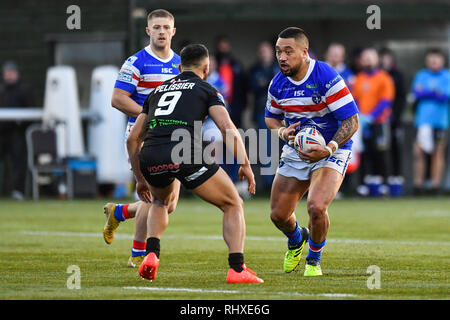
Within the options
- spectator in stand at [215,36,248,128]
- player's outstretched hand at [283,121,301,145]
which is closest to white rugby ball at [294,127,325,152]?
player's outstretched hand at [283,121,301,145]

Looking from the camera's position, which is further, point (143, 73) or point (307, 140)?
point (143, 73)

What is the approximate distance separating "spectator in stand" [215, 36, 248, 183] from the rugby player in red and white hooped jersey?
372 inches

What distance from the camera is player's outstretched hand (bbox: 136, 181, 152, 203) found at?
352 inches

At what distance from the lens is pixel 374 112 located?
64.5ft

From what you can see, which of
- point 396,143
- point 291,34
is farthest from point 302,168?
point 396,143

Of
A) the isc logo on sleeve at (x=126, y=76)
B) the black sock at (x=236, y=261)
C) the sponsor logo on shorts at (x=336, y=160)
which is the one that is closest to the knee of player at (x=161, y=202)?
the black sock at (x=236, y=261)

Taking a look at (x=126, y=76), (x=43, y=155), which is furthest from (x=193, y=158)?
(x=43, y=155)

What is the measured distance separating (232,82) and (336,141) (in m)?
11.2

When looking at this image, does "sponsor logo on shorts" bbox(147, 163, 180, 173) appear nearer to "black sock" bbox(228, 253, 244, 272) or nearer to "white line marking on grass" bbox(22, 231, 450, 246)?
"black sock" bbox(228, 253, 244, 272)

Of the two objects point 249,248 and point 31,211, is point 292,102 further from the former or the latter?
point 31,211

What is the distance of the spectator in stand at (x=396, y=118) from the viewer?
2028 cm

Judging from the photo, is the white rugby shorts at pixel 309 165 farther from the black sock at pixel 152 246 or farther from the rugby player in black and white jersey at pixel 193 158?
the black sock at pixel 152 246

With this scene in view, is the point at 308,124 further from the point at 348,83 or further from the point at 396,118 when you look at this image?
the point at 396,118

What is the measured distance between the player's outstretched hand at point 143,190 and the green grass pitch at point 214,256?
27.1 inches
